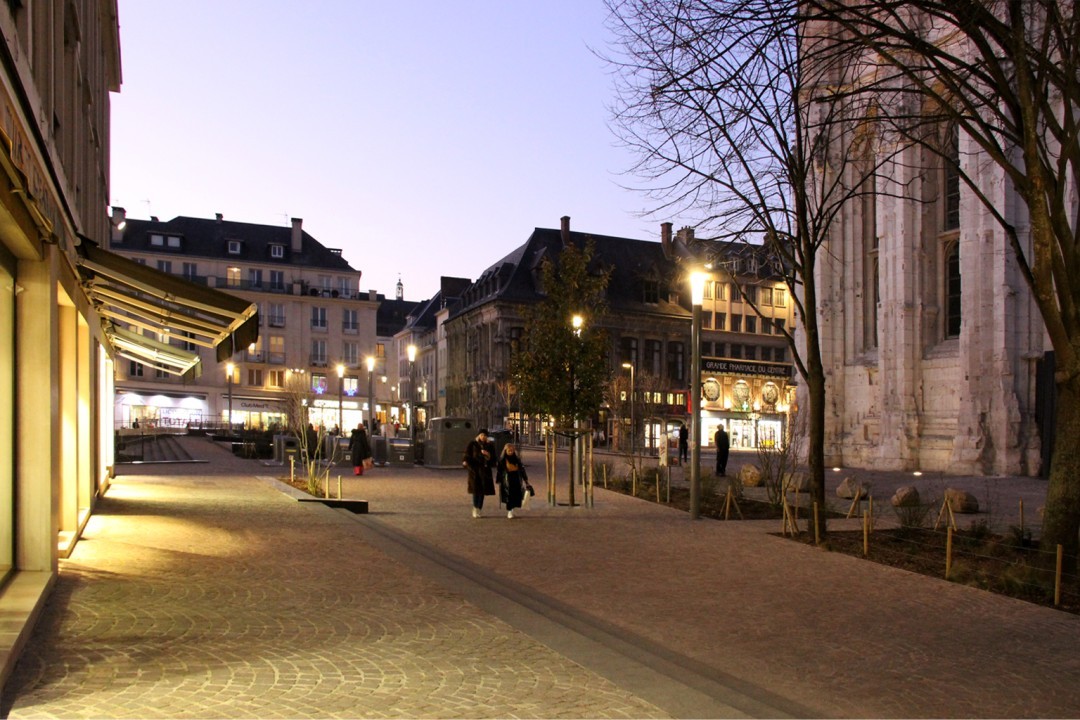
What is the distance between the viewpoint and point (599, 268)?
83.8m

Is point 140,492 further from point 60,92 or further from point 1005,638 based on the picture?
point 1005,638

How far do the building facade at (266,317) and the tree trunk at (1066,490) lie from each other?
70471 millimetres

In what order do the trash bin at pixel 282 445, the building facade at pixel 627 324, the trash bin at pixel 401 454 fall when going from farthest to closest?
the building facade at pixel 627 324, the trash bin at pixel 401 454, the trash bin at pixel 282 445

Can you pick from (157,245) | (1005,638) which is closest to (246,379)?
→ (157,245)

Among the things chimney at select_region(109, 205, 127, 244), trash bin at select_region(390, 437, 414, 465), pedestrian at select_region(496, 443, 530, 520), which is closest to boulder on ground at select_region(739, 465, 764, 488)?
pedestrian at select_region(496, 443, 530, 520)

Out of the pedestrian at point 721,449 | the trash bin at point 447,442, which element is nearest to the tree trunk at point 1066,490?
the pedestrian at point 721,449

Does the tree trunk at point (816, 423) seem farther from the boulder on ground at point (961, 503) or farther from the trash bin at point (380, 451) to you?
the trash bin at point (380, 451)

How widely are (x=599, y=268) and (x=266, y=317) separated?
95.8 ft

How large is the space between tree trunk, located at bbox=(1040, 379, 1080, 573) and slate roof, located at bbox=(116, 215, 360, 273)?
80.1m

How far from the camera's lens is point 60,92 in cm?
1288

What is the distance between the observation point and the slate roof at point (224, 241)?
83688 millimetres

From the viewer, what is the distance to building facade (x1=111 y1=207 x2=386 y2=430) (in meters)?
81.5

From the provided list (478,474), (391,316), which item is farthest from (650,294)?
(478,474)

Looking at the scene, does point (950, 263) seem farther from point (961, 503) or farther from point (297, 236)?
point (297, 236)
